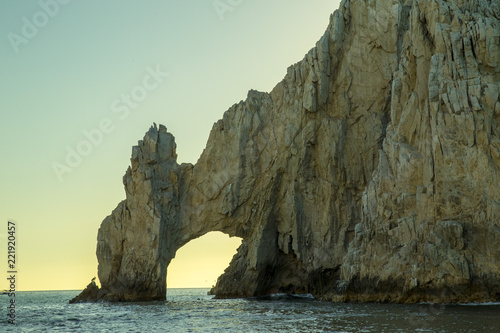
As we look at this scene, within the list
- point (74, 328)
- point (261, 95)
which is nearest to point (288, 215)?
point (261, 95)

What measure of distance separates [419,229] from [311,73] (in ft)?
71.3

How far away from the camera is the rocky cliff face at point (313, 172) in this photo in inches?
1874

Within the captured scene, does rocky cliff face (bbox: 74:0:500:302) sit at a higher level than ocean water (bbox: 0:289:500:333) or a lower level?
higher

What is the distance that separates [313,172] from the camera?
201 ft

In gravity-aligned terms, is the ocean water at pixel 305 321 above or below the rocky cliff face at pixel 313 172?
below

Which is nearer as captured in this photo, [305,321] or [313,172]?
[305,321]

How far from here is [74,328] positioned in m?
35.4

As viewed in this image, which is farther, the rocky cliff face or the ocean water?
the rocky cliff face

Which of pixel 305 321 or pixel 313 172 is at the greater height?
pixel 313 172

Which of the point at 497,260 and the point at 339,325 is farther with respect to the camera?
the point at 497,260

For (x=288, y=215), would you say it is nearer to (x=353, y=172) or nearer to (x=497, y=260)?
(x=353, y=172)

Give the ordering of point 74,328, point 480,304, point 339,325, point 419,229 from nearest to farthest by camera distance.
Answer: point 339,325, point 74,328, point 480,304, point 419,229

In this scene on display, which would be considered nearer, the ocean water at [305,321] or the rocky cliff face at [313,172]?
the ocean water at [305,321]

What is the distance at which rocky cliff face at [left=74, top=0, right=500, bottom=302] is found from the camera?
47594mm
